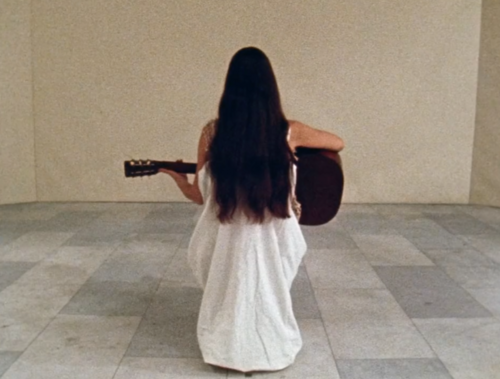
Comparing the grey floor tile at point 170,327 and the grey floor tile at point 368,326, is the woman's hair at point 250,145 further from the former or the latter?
the grey floor tile at point 368,326

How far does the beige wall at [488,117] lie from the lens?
706cm

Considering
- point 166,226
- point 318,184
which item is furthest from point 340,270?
point 166,226

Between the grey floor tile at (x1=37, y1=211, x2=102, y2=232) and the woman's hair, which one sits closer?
the woman's hair

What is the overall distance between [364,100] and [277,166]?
455 cm

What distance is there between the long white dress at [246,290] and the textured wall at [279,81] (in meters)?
4.28

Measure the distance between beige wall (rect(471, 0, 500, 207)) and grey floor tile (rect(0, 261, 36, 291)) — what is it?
515 centimetres

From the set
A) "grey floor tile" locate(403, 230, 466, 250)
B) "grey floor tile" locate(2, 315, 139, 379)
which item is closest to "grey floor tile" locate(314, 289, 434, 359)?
"grey floor tile" locate(2, 315, 139, 379)

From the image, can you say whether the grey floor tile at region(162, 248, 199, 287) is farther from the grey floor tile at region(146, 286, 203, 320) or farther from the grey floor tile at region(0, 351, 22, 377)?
the grey floor tile at region(0, 351, 22, 377)

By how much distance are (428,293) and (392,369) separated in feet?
4.18

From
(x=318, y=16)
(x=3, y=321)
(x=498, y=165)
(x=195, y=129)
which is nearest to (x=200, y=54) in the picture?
(x=195, y=129)

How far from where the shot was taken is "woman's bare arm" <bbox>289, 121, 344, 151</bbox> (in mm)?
3162

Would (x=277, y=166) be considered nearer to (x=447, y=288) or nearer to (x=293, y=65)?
(x=447, y=288)

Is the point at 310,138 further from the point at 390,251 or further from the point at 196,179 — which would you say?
the point at 390,251

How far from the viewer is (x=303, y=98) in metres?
7.28
